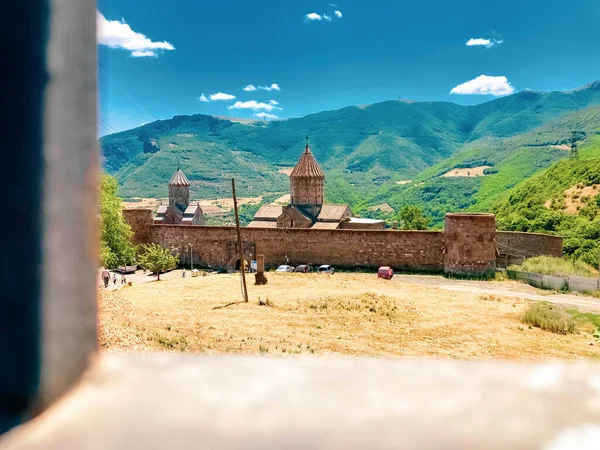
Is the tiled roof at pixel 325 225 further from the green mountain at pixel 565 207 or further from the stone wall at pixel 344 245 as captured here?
the green mountain at pixel 565 207

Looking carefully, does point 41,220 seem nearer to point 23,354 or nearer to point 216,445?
point 23,354

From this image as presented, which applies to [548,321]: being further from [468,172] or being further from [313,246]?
[468,172]

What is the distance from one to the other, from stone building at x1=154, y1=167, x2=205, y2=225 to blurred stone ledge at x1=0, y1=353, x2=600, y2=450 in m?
34.1

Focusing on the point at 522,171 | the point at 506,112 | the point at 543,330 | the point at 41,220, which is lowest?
the point at 543,330

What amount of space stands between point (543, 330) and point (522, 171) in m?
56.7

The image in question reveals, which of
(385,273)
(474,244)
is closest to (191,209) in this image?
(385,273)

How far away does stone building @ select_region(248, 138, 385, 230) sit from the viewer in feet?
77.2

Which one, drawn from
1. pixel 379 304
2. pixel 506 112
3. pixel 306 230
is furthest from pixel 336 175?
pixel 379 304

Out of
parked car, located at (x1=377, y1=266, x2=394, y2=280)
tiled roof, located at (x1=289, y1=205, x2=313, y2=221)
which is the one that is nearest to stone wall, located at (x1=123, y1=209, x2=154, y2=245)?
tiled roof, located at (x1=289, y1=205, x2=313, y2=221)

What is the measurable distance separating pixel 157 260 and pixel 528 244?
14.3 metres

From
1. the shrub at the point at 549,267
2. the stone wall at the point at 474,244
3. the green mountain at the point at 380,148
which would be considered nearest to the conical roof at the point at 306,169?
the stone wall at the point at 474,244

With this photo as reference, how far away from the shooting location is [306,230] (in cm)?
1656

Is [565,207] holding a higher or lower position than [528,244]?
higher

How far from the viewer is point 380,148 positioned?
344 ft
